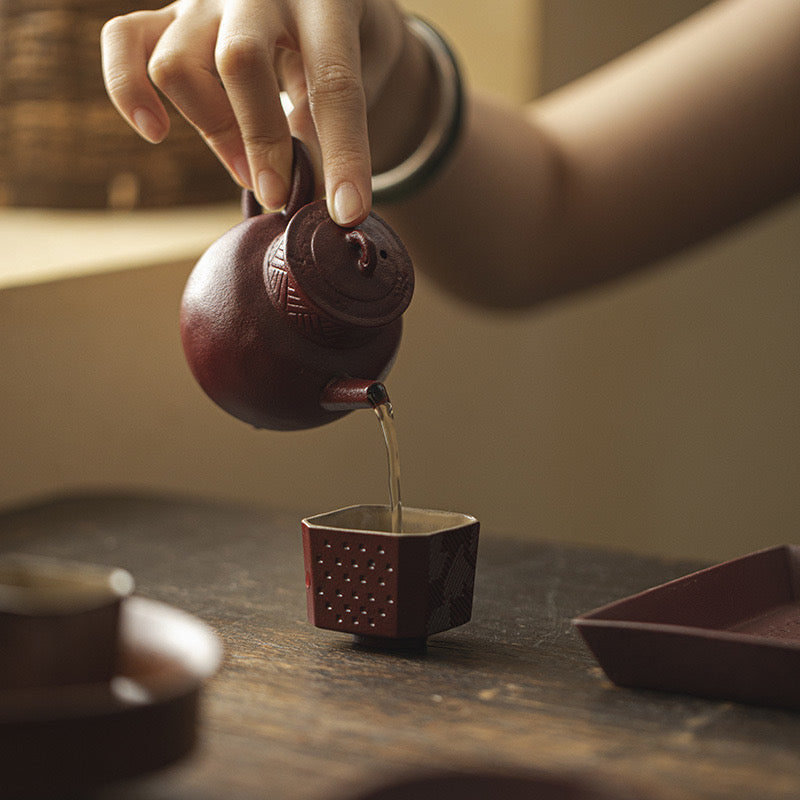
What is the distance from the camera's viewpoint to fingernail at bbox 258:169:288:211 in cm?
90

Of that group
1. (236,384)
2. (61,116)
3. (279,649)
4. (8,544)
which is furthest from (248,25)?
(61,116)

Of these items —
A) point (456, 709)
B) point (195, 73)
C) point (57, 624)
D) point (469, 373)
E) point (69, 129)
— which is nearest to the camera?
point (57, 624)

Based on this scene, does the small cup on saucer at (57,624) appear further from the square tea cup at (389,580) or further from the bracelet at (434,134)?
the bracelet at (434,134)

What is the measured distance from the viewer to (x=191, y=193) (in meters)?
1.96

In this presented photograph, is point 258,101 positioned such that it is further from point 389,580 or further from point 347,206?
point 389,580

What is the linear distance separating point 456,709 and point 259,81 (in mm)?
506

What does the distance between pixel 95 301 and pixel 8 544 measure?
1.78 ft

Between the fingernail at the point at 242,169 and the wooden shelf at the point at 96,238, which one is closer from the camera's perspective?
the fingernail at the point at 242,169

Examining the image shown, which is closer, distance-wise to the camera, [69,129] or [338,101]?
[338,101]

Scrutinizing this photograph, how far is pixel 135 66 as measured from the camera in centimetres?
102

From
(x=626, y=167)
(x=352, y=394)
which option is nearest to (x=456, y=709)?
(x=352, y=394)

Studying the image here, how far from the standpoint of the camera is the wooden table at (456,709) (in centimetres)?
61

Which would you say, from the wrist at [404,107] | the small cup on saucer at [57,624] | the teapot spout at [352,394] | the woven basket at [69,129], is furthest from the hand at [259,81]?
the woven basket at [69,129]

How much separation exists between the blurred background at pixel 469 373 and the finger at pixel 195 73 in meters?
0.47
